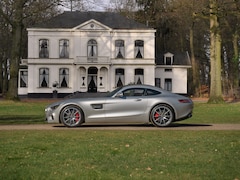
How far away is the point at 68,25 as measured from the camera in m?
59.0

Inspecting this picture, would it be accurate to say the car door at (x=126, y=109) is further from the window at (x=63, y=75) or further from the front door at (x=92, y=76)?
the window at (x=63, y=75)

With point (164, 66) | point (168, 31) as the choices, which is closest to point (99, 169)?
point (164, 66)

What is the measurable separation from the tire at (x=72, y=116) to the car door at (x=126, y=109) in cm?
81

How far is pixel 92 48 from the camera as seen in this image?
58.3 metres

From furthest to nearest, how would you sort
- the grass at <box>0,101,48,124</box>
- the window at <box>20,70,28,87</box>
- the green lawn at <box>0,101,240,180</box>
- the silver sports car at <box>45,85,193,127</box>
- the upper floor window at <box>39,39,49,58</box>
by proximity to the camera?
1. the window at <box>20,70,28,87</box>
2. the upper floor window at <box>39,39,49,58</box>
3. the grass at <box>0,101,48,124</box>
4. the silver sports car at <box>45,85,193,127</box>
5. the green lawn at <box>0,101,240,180</box>

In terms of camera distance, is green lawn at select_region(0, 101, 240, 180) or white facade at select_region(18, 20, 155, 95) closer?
green lawn at select_region(0, 101, 240, 180)

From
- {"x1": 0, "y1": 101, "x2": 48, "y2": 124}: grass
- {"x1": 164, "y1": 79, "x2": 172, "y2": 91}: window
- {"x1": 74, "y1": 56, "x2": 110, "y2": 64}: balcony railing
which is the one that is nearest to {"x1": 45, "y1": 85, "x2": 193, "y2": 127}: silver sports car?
{"x1": 0, "y1": 101, "x2": 48, "y2": 124}: grass

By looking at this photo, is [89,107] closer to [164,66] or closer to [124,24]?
[124,24]

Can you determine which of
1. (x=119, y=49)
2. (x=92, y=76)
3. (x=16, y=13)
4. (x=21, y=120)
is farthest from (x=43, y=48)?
(x=21, y=120)

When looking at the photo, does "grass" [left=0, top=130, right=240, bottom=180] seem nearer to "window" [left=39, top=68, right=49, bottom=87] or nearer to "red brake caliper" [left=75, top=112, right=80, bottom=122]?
"red brake caliper" [left=75, top=112, right=80, bottom=122]

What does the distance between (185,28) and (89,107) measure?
52375 mm

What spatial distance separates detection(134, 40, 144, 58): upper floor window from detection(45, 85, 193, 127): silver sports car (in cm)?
4412

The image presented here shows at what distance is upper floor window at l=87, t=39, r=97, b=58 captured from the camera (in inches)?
2292

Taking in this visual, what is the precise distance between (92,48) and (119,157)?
50.5 m
